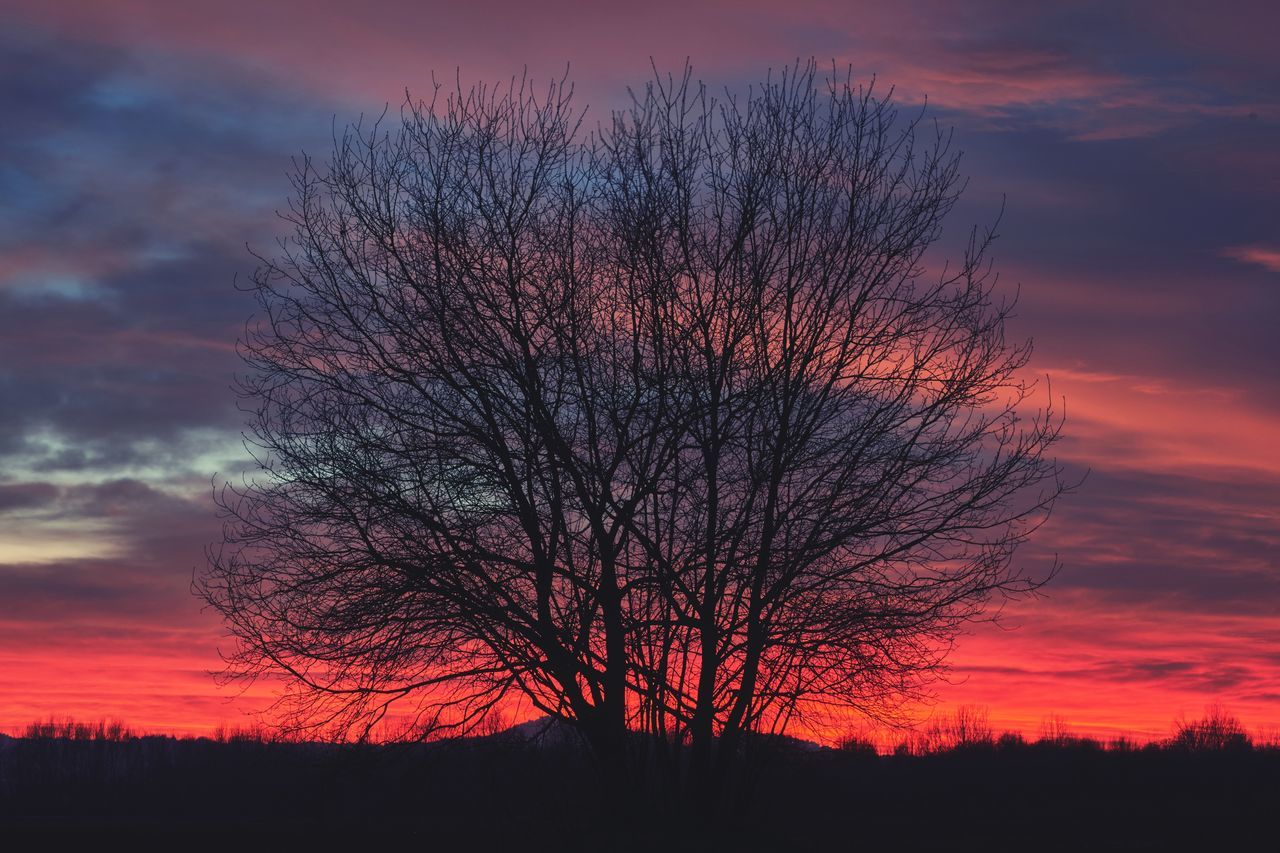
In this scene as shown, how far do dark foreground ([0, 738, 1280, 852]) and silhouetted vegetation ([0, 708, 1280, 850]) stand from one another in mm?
48

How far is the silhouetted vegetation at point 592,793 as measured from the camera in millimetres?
15156

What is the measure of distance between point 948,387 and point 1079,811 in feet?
33.7

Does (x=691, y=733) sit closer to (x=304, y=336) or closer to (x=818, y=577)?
(x=818, y=577)

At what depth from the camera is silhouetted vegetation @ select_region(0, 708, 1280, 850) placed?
1516 cm

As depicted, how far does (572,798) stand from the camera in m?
15.4

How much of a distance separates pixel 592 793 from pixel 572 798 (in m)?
0.32

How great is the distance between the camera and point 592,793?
15602 mm

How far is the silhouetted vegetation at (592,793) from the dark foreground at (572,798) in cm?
5

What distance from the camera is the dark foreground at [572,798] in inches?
597

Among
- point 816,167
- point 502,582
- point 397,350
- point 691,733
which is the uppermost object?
point 816,167

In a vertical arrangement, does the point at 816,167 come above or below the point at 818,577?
above

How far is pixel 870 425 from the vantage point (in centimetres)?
1548

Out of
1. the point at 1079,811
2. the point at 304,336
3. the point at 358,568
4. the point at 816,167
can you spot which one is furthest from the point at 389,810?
the point at 816,167

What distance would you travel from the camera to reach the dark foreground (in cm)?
1516
